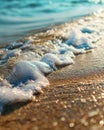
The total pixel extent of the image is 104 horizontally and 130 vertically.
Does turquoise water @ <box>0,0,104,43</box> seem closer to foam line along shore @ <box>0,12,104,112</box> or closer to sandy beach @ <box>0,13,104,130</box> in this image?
foam line along shore @ <box>0,12,104,112</box>

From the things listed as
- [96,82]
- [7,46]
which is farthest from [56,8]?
[96,82]

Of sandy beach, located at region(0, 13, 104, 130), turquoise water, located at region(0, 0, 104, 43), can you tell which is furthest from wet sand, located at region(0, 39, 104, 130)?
turquoise water, located at region(0, 0, 104, 43)

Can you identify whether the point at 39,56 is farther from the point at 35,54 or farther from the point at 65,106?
the point at 65,106

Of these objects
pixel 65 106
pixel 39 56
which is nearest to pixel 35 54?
pixel 39 56

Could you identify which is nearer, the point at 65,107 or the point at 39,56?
the point at 65,107

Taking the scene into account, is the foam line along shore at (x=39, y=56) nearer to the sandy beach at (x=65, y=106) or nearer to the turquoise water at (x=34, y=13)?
the sandy beach at (x=65, y=106)

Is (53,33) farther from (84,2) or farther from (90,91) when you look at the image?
(84,2)
